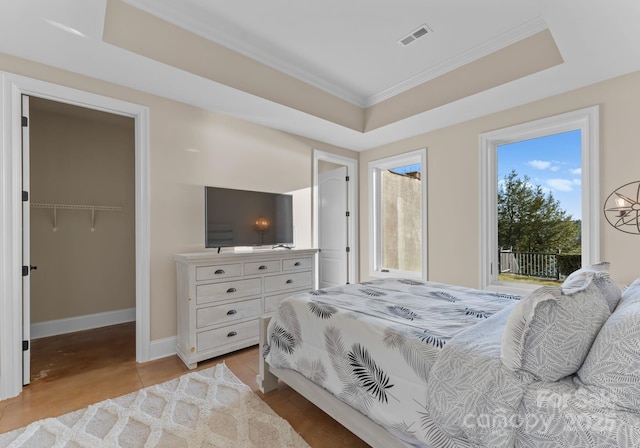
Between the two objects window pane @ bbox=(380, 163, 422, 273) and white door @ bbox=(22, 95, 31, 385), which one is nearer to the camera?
white door @ bbox=(22, 95, 31, 385)

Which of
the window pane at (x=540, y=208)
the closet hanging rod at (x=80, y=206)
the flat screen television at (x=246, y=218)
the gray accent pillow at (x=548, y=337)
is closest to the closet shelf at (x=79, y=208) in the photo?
the closet hanging rod at (x=80, y=206)

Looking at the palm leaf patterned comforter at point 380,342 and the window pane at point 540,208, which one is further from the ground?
the window pane at point 540,208

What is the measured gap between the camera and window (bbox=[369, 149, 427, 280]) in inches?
161

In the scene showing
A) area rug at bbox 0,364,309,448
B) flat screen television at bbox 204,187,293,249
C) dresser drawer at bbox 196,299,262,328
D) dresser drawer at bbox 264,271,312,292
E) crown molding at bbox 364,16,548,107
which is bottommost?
area rug at bbox 0,364,309,448

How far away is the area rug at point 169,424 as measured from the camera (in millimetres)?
1688

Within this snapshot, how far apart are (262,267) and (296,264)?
46cm

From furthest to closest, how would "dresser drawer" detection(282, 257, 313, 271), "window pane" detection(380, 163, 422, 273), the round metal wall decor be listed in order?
1. "window pane" detection(380, 163, 422, 273)
2. "dresser drawer" detection(282, 257, 313, 271)
3. the round metal wall decor

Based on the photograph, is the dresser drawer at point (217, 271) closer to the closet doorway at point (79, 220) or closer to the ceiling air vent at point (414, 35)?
the closet doorway at point (79, 220)

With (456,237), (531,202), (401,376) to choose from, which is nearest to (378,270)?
(456,237)

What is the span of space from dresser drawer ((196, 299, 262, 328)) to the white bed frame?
2.55 feet

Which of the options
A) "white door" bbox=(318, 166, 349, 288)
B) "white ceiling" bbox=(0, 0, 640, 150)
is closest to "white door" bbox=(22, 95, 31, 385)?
"white ceiling" bbox=(0, 0, 640, 150)

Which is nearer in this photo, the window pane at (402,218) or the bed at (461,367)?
the bed at (461,367)

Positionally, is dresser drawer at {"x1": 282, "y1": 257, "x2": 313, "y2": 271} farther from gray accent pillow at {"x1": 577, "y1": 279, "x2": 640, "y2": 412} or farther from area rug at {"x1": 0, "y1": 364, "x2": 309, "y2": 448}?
gray accent pillow at {"x1": 577, "y1": 279, "x2": 640, "y2": 412}

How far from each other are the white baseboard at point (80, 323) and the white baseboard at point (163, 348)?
157 cm
